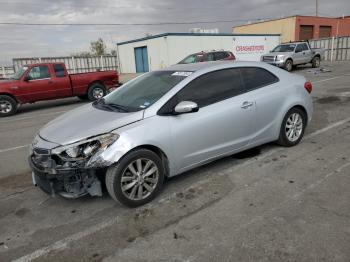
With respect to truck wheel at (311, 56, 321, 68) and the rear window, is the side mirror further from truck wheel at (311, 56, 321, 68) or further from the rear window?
truck wheel at (311, 56, 321, 68)

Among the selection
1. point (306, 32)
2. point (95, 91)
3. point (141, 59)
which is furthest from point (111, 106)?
point (306, 32)

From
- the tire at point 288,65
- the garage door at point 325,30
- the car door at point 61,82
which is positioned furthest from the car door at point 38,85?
the garage door at point 325,30

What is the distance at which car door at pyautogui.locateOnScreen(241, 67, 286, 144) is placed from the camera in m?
4.78

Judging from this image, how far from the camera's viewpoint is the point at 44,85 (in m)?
12.3

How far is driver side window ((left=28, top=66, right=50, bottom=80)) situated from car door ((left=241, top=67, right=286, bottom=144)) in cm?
964

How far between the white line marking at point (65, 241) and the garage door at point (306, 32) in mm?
41525

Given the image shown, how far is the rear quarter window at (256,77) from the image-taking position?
483 cm

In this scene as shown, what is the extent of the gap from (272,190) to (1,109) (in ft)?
34.9

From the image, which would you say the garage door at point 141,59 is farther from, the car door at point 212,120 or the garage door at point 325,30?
the car door at point 212,120

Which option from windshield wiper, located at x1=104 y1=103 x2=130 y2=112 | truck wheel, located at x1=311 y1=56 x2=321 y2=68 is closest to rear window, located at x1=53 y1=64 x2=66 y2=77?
windshield wiper, located at x1=104 y1=103 x2=130 y2=112

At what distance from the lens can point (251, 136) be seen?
15.6 ft

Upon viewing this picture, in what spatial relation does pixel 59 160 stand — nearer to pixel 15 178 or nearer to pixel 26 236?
pixel 26 236

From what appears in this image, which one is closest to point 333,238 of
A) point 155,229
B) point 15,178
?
point 155,229

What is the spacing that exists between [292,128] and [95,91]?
392 inches
